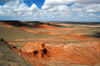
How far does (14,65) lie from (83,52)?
9.37 metres

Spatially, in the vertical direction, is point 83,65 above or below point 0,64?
below

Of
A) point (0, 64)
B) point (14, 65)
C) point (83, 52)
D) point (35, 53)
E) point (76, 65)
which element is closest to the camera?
point (0, 64)

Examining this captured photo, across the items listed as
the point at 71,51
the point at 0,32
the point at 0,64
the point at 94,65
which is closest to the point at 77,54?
the point at 71,51

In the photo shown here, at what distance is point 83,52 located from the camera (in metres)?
10.9

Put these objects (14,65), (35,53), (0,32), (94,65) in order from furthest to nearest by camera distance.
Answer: (0,32) → (35,53) → (94,65) → (14,65)

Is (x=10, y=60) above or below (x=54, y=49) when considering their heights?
above

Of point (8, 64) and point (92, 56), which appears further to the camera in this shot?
point (92, 56)

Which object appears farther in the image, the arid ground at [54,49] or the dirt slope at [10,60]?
the arid ground at [54,49]

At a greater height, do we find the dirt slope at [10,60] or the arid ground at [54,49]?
the dirt slope at [10,60]

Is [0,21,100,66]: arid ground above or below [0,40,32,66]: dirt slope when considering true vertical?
below

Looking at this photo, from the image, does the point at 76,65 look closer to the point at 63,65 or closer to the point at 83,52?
the point at 63,65

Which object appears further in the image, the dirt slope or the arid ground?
the arid ground

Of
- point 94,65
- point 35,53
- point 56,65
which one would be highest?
point 35,53

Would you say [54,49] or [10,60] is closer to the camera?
[10,60]
